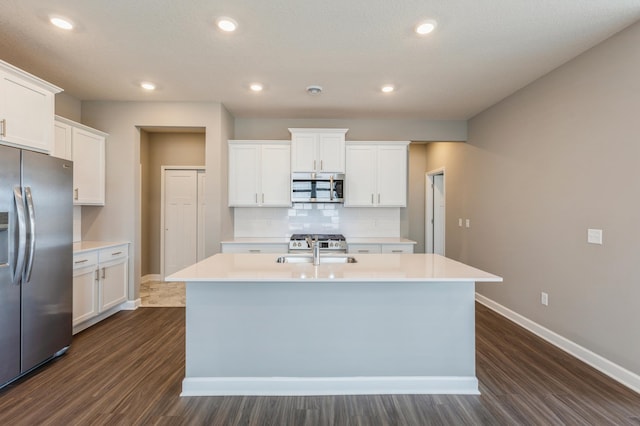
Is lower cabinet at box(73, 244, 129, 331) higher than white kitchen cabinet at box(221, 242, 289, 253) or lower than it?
lower

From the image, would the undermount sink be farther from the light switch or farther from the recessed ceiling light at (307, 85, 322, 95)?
the light switch

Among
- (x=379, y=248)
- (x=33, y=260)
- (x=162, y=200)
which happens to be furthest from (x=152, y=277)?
(x=379, y=248)

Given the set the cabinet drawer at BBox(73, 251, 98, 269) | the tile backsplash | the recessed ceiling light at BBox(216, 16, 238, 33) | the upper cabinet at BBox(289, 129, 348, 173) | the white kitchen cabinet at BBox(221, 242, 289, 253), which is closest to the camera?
the recessed ceiling light at BBox(216, 16, 238, 33)

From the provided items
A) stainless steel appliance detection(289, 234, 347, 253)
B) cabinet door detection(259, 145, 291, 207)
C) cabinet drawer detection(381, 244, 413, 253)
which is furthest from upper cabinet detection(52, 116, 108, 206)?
cabinet drawer detection(381, 244, 413, 253)

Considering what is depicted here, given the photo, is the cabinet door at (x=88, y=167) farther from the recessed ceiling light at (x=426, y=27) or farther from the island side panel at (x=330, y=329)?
the recessed ceiling light at (x=426, y=27)

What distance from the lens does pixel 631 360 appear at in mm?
2375

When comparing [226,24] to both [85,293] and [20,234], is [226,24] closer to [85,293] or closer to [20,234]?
[20,234]

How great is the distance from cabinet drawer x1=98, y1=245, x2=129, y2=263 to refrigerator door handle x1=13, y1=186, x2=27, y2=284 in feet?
4.09

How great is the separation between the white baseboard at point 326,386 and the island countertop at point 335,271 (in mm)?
787

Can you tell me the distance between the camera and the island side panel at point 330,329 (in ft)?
7.47

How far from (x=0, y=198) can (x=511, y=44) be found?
163 inches

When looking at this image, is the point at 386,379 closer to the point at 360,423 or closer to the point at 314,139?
the point at 360,423

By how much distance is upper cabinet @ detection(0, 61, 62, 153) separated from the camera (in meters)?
2.43

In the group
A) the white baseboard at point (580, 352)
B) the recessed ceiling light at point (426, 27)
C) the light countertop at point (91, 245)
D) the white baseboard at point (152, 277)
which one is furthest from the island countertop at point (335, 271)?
the white baseboard at point (152, 277)
